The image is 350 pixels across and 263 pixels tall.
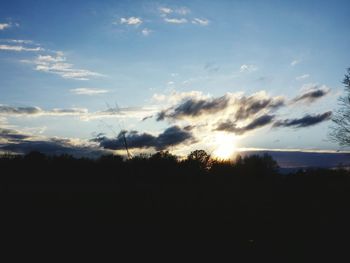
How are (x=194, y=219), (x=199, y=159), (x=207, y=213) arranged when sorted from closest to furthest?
(x=194, y=219) → (x=207, y=213) → (x=199, y=159)

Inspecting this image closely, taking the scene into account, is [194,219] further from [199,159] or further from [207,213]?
[199,159]

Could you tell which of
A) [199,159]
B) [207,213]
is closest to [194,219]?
[207,213]

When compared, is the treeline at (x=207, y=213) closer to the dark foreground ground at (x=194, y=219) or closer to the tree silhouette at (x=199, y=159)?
the dark foreground ground at (x=194, y=219)

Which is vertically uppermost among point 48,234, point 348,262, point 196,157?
point 196,157

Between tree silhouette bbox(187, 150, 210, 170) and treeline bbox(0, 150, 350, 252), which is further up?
tree silhouette bbox(187, 150, 210, 170)

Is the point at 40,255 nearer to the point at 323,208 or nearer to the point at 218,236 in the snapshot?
the point at 218,236

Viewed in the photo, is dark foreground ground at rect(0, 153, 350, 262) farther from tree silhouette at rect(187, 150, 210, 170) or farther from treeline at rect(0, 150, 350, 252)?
tree silhouette at rect(187, 150, 210, 170)

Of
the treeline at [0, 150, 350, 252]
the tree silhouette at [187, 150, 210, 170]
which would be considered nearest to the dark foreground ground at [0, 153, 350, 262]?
the treeline at [0, 150, 350, 252]

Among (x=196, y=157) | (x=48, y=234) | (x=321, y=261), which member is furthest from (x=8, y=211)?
(x=196, y=157)

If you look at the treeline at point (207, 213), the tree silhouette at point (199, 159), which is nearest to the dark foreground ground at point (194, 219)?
the treeline at point (207, 213)

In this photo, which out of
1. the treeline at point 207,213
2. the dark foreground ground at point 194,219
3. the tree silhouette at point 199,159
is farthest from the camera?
the tree silhouette at point 199,159

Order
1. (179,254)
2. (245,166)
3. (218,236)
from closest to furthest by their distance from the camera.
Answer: (179,254), (218,236), (245,166)

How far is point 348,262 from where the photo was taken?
13445 millimetres

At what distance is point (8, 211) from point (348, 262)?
16.6 meters
